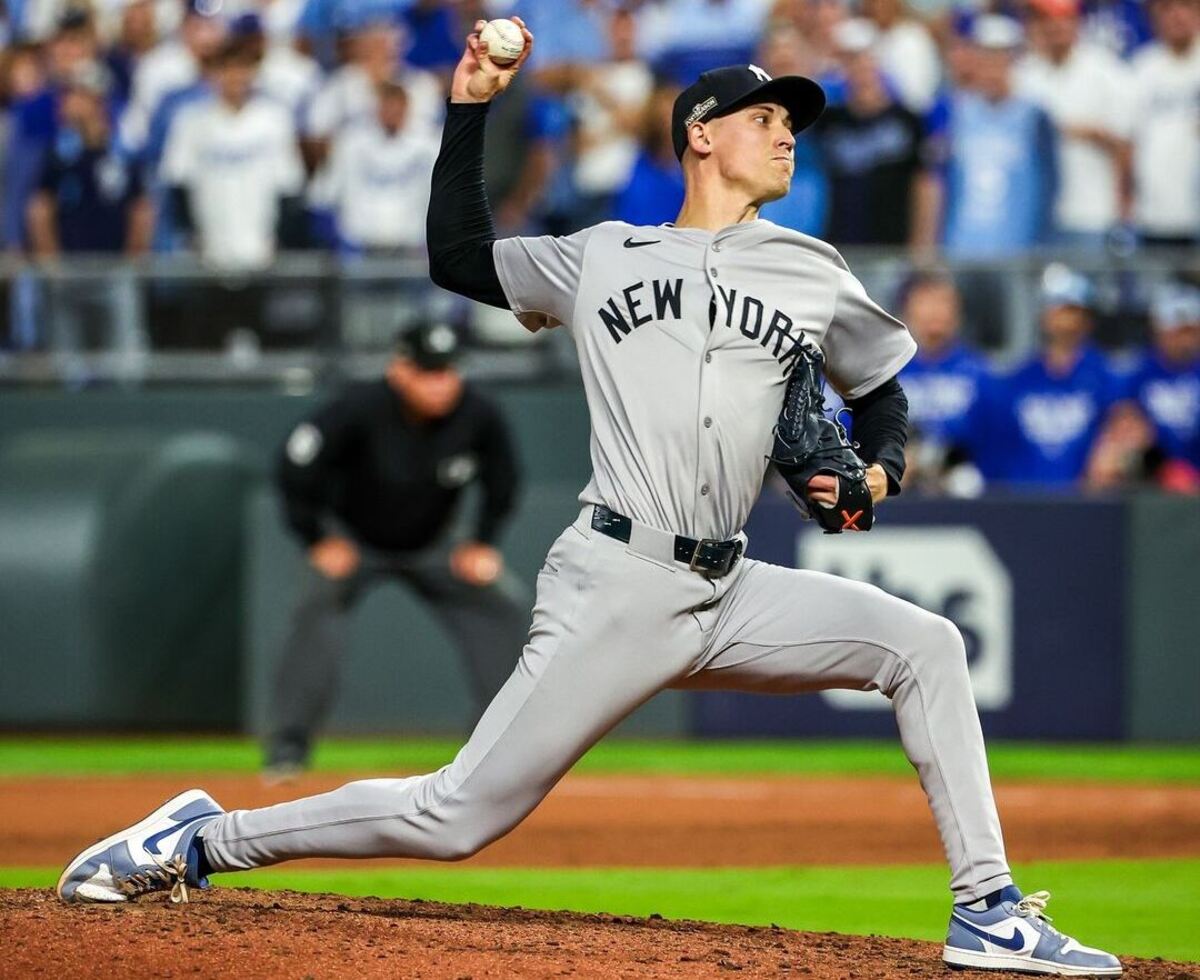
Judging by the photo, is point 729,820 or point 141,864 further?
point 729,820

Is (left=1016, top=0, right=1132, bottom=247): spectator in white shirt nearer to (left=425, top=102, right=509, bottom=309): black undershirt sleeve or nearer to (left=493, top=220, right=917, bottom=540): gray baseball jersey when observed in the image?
(left=493, top=220, right=917, bottom=540): gray baseball jersey

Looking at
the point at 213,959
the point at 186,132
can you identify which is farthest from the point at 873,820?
the point at 186,132

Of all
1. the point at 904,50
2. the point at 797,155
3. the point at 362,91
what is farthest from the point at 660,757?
the point at 904,50

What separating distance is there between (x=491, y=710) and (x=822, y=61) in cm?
859

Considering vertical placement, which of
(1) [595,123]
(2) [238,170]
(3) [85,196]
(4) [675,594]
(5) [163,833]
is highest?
(1) [595,123]

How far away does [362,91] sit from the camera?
1280 cm

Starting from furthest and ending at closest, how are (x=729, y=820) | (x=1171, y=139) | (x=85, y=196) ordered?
(x=85, y=196) < (x=1171, y=139) < (x=729, y=820)

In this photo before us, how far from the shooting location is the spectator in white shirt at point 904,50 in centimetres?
1264

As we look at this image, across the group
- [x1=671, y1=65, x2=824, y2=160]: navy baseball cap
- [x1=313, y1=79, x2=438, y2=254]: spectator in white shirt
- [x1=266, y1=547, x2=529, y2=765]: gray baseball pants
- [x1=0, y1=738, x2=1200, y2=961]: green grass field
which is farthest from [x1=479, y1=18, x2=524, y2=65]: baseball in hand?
[x1=313, y1=79, x2=438, y2=254]: spectator in white shirt

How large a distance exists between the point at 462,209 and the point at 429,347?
4.57 m

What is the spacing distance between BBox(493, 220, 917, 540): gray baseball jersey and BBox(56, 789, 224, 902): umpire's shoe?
130cm

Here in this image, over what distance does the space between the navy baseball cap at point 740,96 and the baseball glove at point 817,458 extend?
0.62 meters

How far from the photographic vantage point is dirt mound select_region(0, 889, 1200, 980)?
432cm

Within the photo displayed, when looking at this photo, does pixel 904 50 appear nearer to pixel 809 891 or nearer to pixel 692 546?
pixel 809 891
